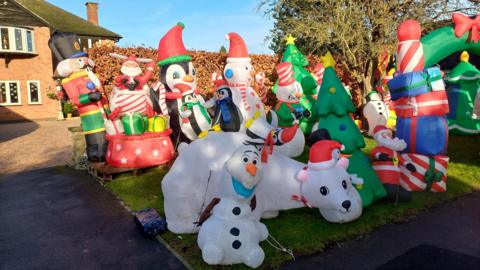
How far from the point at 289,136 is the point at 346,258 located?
5.00 feet

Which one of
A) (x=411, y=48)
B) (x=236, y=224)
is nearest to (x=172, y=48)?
(x=411, y=48)

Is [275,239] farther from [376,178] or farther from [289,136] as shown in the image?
[376,178]

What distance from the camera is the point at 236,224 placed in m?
3.78

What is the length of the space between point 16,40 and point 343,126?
23919 millimetres

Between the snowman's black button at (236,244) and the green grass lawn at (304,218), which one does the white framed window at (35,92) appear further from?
the snowman's black button at (236,244)

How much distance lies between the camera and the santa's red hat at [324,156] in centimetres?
456

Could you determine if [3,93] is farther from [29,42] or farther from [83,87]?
[83,87]

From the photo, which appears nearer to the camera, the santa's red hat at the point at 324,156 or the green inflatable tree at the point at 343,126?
the santa's red hat at the point at 324,156

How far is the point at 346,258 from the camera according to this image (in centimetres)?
409

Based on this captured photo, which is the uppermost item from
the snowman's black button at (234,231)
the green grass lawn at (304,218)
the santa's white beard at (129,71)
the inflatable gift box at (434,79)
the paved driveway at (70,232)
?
the santa's white beard at (129,71)

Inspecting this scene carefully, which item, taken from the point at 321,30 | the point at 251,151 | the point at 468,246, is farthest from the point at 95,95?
the point at 321,30

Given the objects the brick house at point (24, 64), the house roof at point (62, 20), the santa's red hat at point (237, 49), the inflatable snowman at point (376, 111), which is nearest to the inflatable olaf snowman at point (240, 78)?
the santa's red hat at point (237, 49)

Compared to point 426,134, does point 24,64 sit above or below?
above

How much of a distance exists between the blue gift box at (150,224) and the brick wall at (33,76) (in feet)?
72.9
